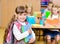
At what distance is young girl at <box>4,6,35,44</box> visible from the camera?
8.46 ft

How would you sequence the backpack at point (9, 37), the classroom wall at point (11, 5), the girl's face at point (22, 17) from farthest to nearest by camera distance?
1. the classroom wall at point (11, 5)
2. the girl's face at point (22, 17)
3. the backpack at point (9, 37)

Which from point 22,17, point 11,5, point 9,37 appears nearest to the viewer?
point 9,37

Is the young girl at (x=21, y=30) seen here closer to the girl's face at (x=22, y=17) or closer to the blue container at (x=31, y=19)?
the girl's face at (x=22, y=17)

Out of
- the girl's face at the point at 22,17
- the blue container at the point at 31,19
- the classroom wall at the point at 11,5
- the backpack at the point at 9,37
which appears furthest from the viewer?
the classroom wall at the point at 11,5

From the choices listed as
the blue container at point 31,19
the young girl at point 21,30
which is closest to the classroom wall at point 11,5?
the blue container at point 31,19

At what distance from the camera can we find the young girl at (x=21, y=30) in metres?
2.58

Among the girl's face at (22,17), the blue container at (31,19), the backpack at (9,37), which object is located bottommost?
the backpack at (9,37)

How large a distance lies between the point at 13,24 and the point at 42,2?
3389 mm

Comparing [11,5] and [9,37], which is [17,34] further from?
[11,5]

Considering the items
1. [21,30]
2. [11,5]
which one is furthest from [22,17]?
[11,5]

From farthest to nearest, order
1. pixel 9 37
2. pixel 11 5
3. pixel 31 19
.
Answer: pixel 11 5 < pixel 31 19 < pixel 9 37

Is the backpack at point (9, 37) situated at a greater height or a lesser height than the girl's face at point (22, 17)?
lesser

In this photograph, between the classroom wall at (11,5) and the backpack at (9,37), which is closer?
the backpack at (9,37)

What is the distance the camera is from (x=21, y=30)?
263cm
